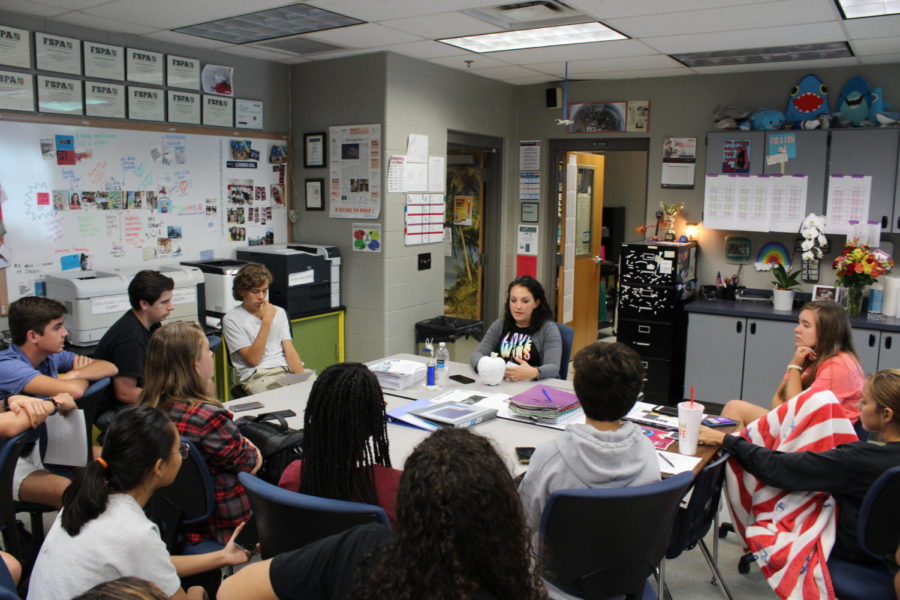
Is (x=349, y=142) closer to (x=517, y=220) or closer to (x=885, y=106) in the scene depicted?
(x=517, y=220)

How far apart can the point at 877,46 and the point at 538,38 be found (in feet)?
6.61

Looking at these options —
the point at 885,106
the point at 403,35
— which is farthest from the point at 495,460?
the point at 885,106

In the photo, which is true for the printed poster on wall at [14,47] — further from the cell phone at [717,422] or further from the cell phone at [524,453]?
the cell phone at [717,422]

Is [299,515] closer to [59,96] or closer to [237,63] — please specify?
[59,96]

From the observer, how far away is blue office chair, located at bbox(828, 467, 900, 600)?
206 centimetres

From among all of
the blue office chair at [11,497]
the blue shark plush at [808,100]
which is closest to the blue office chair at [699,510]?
the blue office chair at [11,497]

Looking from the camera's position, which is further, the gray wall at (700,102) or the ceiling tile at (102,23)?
the gray wall at (700,102)

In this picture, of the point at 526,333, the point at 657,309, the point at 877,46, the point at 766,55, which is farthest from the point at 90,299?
the point at 877,46

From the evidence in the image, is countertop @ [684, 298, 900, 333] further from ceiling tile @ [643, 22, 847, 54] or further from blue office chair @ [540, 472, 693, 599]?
blue office chair @ [540, 472, 693, 599]

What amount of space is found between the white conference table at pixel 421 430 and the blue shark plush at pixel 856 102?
3089 millimetres

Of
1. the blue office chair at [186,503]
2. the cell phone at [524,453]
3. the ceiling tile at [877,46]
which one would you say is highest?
the ceiling tile at [877,46]

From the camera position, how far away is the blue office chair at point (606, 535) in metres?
1.80

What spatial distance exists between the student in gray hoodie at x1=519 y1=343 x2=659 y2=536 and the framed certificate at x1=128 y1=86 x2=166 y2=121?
3373 millimetres

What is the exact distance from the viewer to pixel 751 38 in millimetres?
4164
